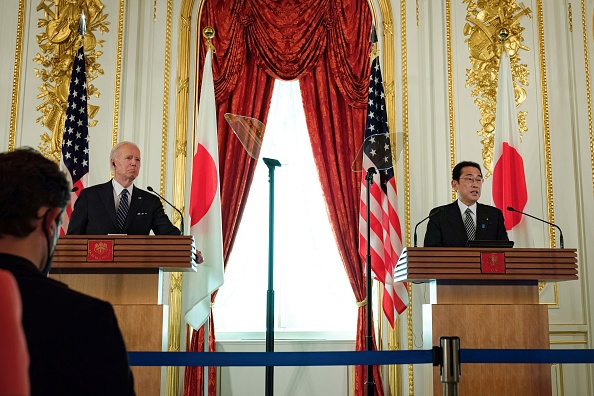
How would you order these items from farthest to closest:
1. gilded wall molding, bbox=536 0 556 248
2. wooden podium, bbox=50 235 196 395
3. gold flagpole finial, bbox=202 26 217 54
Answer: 1. gilded wall molding, bbox=536 0 556 248
2. gold flagpole finial, bbox=202 26 217 54
3. wooden podium, bbox=50 235 196 395

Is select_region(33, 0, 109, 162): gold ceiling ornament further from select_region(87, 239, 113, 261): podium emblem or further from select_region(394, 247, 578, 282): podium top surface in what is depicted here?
select_region(394, 247, 578, 282): podium top surface

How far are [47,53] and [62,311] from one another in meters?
5.93

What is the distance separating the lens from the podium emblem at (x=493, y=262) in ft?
13.6

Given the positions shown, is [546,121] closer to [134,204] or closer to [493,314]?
[493,314]

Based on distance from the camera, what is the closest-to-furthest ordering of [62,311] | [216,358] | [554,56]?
[62,311]
[216,358]
[554,56]

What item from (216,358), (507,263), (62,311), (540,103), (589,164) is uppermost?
(540,103)

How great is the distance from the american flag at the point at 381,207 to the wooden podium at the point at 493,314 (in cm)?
170

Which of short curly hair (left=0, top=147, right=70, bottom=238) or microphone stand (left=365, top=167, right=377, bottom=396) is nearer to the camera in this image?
short curly hair (left=0, top=147, right=70, bottom=238)

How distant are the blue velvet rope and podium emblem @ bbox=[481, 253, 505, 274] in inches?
43.8

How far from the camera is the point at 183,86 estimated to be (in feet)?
21.8

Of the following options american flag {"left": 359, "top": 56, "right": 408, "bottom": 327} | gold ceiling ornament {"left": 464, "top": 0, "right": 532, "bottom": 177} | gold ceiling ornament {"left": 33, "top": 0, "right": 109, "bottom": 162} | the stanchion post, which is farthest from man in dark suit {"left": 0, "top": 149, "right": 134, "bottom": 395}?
gold ceiling ornament {"left": 464, "top": 0, "right": 532, "bottom": 177}

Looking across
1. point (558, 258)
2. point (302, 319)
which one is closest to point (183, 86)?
point (302, 319)

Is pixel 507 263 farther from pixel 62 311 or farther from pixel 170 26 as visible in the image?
pixel 170 26

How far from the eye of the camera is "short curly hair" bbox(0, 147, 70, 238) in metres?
1.27
